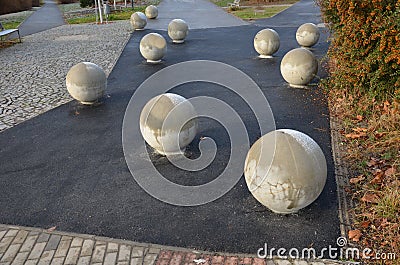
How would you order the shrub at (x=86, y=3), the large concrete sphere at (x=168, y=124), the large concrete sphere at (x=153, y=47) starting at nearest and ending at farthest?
the large concrete sphere at (x=168, y=124)
the large concrete sphere at (x=153, y=47)
the shrub at (x=86, y=3)

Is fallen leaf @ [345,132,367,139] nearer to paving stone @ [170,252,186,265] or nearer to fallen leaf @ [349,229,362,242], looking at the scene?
fallen leaf @ [349,229,362,242]

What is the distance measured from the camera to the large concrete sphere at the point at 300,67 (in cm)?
1095

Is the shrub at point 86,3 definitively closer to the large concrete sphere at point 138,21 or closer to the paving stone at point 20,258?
the large concrete sphere at point 138,21

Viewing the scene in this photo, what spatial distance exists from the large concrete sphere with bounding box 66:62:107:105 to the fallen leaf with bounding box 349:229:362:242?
7434mm

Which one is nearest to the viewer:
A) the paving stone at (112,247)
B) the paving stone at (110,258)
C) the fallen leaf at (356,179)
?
the paving stone at (110,258)

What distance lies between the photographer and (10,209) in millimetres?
6000

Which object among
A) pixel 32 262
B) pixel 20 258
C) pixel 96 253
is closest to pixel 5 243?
pixel 20 258

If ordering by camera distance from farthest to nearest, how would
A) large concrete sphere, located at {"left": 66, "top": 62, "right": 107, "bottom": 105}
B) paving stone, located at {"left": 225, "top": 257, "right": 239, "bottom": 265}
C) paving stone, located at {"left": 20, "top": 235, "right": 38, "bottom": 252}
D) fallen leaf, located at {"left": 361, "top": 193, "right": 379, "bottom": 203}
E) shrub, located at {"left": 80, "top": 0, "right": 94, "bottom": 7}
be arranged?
shrub, located at {"left": 80, "top": 0, "right": 94, "bottom": 7} < large concrete sphere, located at {"left": 66, "top": 62, "right": 107, "bottom": 105} < fallen leaf, located at {"left": 361, "top": 193, "right": 379, "bottom": 203} < paving stone, located at {"left": 20, "top": 235, "right": 38, "bottom": 252} < paving stone, located at {"left": 225, "top": 257, "right": 239, "bottom": 265}

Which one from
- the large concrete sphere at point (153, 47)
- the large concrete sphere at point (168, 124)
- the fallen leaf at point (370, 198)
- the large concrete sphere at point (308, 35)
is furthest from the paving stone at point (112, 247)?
the large concrete sphere at point (308, 35)

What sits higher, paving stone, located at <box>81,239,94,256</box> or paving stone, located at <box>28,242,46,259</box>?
paving stone, located at <box>81,239,94,256</box>

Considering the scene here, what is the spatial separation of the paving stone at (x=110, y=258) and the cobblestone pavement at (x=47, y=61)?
575cm

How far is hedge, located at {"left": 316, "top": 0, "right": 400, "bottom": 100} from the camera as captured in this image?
7.62 m

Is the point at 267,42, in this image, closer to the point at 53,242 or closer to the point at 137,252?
the point at 137,252

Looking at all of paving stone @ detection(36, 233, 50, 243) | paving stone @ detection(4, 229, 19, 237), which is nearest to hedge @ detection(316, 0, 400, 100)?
paving stone @ detection(36, 233, 50, 243)
